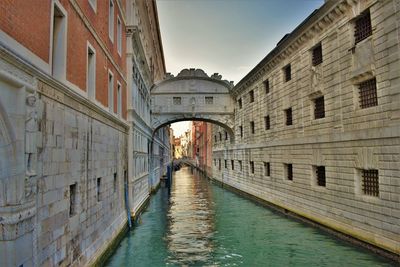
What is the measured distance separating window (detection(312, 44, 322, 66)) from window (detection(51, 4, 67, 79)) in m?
9.75

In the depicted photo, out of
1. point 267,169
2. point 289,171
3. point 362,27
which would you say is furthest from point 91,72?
point 267,169


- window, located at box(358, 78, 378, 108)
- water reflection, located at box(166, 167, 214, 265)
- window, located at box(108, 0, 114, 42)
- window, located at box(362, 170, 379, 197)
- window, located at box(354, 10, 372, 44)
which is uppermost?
window, located at box(108, 0, 114, 42)

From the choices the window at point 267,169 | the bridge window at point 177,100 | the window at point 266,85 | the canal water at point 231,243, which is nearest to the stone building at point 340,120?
the window at point 267,169

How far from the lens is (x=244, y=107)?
23.4 m

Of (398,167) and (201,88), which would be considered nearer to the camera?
(398,167)

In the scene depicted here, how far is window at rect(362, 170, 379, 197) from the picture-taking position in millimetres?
9227

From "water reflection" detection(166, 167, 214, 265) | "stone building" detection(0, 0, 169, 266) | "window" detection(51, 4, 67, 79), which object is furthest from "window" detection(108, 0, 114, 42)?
"water reflection" detection(166, 167, 214, 265)

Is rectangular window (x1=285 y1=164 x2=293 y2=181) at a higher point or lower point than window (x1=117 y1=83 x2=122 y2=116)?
lower

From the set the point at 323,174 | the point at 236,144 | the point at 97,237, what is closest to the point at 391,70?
the point at 323,174

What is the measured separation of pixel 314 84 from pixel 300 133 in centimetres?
233

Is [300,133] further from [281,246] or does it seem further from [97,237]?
[97,237]

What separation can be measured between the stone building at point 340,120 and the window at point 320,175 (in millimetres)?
39

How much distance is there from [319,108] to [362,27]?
11.6 feet

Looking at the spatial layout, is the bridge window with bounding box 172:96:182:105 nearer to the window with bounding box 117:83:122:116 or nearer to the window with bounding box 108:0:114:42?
the window with bounding box 117:83:122:116
